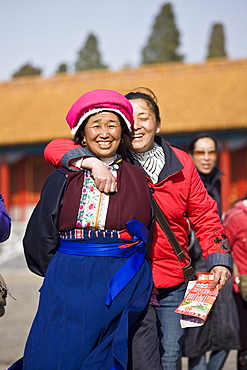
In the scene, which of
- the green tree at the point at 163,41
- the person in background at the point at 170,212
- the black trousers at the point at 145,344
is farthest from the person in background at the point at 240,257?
the green tree at the point at 163,41

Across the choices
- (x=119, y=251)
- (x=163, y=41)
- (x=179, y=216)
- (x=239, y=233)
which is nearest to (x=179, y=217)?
(x=179, y=216)

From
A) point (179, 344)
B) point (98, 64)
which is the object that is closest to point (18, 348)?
point (179, 344)

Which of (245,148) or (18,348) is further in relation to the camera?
(245,148)

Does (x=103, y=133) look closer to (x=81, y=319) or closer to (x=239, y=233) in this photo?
Answer: (x=81, y=319)

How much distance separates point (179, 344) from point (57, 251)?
0.75 m

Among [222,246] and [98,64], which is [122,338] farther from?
[98,64]

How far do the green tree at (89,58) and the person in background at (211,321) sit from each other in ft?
131

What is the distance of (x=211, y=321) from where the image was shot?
13.1ft

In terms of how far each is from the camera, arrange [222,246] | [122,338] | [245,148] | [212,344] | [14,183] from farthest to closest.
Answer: [14,183] < [245,148] < [212,344] < [222,246] < [122,338]

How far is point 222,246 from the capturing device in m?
2.70

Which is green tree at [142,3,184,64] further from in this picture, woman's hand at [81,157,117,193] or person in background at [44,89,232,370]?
woman's hand at [81,157,117,193]

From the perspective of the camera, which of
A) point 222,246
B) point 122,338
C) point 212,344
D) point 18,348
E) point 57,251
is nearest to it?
point 122,338

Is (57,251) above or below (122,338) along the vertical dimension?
above

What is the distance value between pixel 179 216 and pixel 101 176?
530 mm
